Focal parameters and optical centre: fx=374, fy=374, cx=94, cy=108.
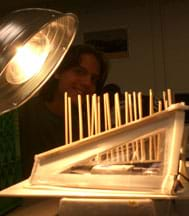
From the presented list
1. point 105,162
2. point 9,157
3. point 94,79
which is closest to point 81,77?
point 94,79

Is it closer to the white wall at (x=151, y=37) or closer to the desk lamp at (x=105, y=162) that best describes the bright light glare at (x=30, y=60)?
the desk lamp at (x=105, y=162)

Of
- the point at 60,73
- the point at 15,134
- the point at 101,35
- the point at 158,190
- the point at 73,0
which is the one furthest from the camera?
the point at 101,35

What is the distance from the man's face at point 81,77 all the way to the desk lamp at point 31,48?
→ 465 mm

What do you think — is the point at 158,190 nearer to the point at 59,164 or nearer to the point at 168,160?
the point at 168,160

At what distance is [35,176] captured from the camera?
566 mm

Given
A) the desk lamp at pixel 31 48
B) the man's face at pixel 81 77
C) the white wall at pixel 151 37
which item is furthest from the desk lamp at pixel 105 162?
the white wall at pixel 151 37

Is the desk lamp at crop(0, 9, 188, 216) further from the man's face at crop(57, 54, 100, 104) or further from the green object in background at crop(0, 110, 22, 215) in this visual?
the man's face at crop(57, 54, 100, 104)

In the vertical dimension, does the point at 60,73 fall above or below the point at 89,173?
above

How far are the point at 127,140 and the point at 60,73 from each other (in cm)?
71

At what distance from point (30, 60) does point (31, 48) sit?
0.02 metres

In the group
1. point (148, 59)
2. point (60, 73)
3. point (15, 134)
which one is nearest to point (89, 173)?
point (15, 134)

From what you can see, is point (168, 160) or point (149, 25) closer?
point (168, 160)

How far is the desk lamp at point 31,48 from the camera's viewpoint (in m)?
0.51

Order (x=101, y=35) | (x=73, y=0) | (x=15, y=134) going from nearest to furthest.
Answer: (x=15, y=134) < (x=73, y=0) < (x=101, y=35)
